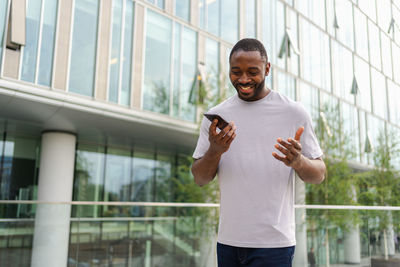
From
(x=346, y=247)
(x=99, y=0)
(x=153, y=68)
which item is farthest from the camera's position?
(x=153, y=68)

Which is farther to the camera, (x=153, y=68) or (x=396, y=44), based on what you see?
(x=396, y=44)

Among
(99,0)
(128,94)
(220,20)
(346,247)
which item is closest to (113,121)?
(128,94)

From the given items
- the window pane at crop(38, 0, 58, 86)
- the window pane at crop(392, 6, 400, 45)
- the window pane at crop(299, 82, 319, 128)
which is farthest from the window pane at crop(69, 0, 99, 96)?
the window pane at crop(392, 6, 400, 45)

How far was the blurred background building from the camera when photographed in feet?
19.0

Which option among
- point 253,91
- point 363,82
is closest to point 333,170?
point 363,82

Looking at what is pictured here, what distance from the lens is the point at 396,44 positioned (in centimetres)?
2842

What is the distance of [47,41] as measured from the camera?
30.1ft

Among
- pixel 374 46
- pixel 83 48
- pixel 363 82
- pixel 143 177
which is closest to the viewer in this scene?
pixel 83 48

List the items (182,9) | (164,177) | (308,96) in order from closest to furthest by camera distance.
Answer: (182,9) → (164,177) → (308,96)

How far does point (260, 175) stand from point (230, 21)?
45.7 feet

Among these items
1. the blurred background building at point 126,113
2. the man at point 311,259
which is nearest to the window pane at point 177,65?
the blurred background building at point 126,113

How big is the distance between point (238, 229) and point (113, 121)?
9818 millimetres

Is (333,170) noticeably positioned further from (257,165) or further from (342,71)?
(257,165)

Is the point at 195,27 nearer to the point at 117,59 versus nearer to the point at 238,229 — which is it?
the point at 117,59
